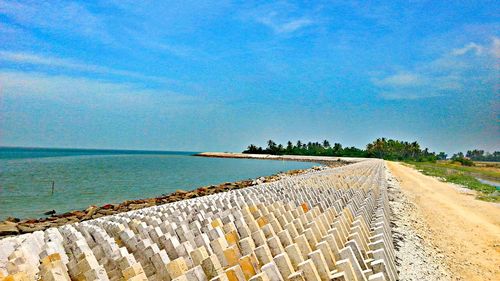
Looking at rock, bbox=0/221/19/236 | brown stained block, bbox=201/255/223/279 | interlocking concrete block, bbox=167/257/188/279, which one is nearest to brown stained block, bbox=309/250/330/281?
brown stained block, bbox=201/255/223/279

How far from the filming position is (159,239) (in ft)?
12.6

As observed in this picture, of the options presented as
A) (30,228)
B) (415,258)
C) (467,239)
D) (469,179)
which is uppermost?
(415,258)

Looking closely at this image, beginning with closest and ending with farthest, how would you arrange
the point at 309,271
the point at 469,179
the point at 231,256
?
the point at 309,271, the point at 231,256, the point at 469,179

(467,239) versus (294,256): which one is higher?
(294,256)

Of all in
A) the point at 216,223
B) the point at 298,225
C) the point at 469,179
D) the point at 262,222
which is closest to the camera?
the point at 298,225

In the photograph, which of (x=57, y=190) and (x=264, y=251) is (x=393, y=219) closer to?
(x=264, y=251)

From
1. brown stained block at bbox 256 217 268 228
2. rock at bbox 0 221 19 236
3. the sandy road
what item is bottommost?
rock at bbox 0 221 19 236

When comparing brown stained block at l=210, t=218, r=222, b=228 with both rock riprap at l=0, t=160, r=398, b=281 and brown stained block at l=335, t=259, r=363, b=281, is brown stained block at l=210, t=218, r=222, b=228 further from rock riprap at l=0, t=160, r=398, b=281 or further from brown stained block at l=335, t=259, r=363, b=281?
brown stained block at l=335, t=259, r=363, b=281

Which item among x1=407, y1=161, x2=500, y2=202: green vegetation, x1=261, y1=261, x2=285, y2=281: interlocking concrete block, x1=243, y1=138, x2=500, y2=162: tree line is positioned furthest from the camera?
x1=243, y1=138, x2=500, y2=162: tree line

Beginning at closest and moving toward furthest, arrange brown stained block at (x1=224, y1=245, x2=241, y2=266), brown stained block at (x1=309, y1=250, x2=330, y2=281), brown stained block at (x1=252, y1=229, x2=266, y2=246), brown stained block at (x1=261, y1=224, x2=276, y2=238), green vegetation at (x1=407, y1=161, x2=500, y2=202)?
brown stained block at (x1=309, y1=250, x2=330, y2=281) → brown stained block at (x1=224, y1=245, x2=241, y2=266) → brown stained block at (x1=252, y1=229, x2=266, y2=246) → brown stained block at (x1=261, y1=224, x2=276, y2=238) → green vegetation at (x1=407, y1=161, x2=500, y2=202)

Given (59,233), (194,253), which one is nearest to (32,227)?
(59,233)

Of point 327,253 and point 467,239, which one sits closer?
point 327,253

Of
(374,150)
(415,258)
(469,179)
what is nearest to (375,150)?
(374,150)

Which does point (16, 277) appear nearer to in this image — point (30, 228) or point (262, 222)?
point (262, 222)
